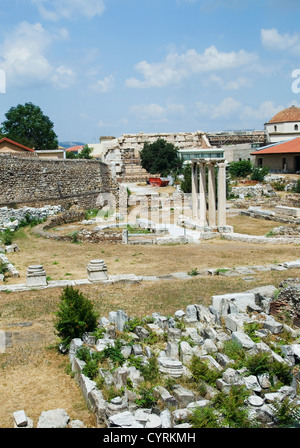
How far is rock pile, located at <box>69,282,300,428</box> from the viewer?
580cm

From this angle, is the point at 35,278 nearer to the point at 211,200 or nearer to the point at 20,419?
the point at 20,419

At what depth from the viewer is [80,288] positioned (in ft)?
41.2

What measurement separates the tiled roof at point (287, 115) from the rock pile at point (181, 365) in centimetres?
5149

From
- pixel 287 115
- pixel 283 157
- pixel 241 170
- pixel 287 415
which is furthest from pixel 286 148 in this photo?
pixel 287 415

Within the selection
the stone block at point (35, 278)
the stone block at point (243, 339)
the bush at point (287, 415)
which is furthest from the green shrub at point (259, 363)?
the stone block at point (35, 278)

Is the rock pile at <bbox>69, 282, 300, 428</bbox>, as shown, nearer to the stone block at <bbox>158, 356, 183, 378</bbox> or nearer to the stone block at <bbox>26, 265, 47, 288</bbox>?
the stone block at <bbox>158, 356, 183, 378</bbox>

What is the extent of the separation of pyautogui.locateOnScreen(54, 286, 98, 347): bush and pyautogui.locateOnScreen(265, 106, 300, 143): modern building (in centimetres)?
5167

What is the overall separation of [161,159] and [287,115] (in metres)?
19.6

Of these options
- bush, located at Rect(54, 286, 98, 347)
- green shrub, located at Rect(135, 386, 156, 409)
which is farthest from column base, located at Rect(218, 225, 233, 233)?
green shrub, located at Rect(135, 386, 156, 409)

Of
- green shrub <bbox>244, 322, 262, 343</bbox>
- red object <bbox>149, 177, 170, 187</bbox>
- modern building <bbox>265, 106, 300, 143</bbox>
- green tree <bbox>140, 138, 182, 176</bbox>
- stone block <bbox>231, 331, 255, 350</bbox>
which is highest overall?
modern building <bbox>265, 106, 300, 143</bbox>

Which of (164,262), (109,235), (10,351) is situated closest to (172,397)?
(10,351)

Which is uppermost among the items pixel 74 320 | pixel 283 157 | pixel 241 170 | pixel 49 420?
pixel 283 157
